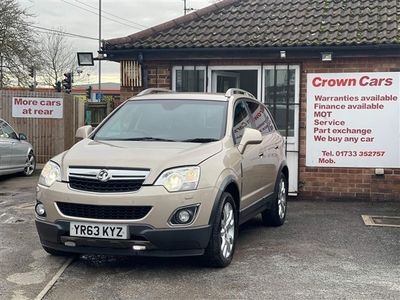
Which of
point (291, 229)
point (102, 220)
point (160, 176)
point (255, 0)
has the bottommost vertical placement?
point (291, 229)

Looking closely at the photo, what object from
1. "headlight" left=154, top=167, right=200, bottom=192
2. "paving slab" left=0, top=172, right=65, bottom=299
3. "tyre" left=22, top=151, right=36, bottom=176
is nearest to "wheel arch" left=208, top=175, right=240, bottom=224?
"headlight" left=154, top=167, right=200, bottom=192

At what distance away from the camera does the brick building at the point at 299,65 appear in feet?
32.6

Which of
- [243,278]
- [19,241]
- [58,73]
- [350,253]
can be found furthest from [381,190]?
[58,73]

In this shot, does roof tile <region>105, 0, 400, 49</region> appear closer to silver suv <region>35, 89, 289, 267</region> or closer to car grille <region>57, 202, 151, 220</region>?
silver suv <region>35, 89, 289, 267</region>

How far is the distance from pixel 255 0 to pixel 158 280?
26.4 ft

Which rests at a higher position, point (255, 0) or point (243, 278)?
point (255, 0)

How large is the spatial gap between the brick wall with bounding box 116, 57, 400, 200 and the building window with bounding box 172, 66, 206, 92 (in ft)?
1.37

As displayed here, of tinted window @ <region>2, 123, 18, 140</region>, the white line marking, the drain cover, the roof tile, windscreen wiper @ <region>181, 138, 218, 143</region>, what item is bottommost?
the white line marking

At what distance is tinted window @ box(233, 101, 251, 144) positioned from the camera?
6331 millimetres

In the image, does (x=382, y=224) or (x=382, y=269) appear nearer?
(x=382, y=269)

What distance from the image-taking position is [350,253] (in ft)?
20.8

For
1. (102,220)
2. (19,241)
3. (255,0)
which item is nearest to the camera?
(102,220)

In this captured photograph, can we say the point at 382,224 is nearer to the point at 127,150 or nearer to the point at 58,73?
the point at 127,150

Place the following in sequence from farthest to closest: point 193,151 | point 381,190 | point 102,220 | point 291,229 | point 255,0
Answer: point 255,0, point 381,190, point 291,229, point 193,151, point 102,220
